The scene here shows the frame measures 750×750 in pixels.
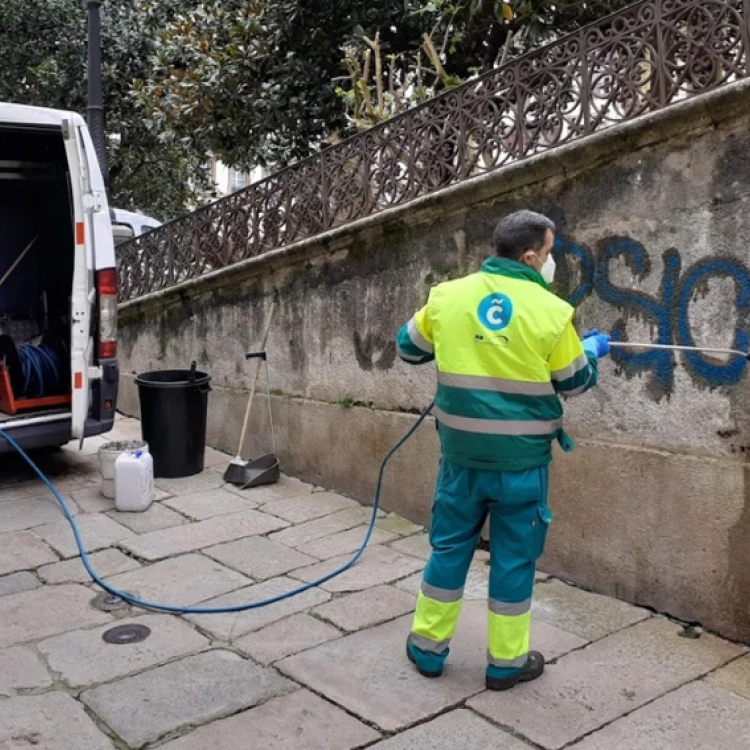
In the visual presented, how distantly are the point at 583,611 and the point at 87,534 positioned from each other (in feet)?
9.21

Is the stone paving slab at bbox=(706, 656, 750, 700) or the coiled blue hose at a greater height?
the coiled blue hose

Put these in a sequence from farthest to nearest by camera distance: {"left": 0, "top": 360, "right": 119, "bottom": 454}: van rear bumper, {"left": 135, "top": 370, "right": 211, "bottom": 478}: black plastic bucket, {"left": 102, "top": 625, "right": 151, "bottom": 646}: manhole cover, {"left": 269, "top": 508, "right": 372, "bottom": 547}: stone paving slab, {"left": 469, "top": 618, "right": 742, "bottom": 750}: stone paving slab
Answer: {"left": 135, "top": 370, "right": 211, "bottom": 478}: black plastic bucket
{"left": 0, "top": 360, "right": 119, "bottom": 454}: van rear bumper
{"left": 269, "top": 508, "right": 372, "bottom": 547}: stone paving slab
{"left": 102, "top": 625, "right": 151, "bottom": 646}: manhole cover
{"left": 469, "top": 618, "right": 742, "bottom": 750}: stone paving slab

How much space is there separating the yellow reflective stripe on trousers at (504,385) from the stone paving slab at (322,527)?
2.06m

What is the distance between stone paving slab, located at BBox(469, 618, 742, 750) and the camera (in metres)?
2.82

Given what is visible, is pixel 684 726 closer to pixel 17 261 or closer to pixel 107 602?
pixel 107 602

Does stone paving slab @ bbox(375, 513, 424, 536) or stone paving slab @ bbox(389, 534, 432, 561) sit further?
stone paving slab @ bbox(375, 513, 424, 536)

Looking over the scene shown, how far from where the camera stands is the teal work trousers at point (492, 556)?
9.86 ft

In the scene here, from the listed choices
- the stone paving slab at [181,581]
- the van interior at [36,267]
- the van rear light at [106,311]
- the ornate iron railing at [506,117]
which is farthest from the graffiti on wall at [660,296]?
the van interior at [36,267]

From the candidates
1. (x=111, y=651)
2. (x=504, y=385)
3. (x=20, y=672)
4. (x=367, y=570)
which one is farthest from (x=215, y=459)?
(x=504, y=385)

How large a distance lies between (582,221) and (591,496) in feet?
4.20

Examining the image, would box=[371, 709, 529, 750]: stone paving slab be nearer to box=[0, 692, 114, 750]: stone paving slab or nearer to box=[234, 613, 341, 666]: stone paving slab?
box=[234, 613, 341, 666]: stone paving slab

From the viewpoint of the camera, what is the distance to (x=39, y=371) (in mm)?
6137

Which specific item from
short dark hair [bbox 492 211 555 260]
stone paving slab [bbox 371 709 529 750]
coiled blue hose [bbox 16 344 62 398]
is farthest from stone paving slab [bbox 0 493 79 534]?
short dark hair [bbox 492 211 555 260]

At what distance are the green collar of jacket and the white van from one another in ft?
11.3
